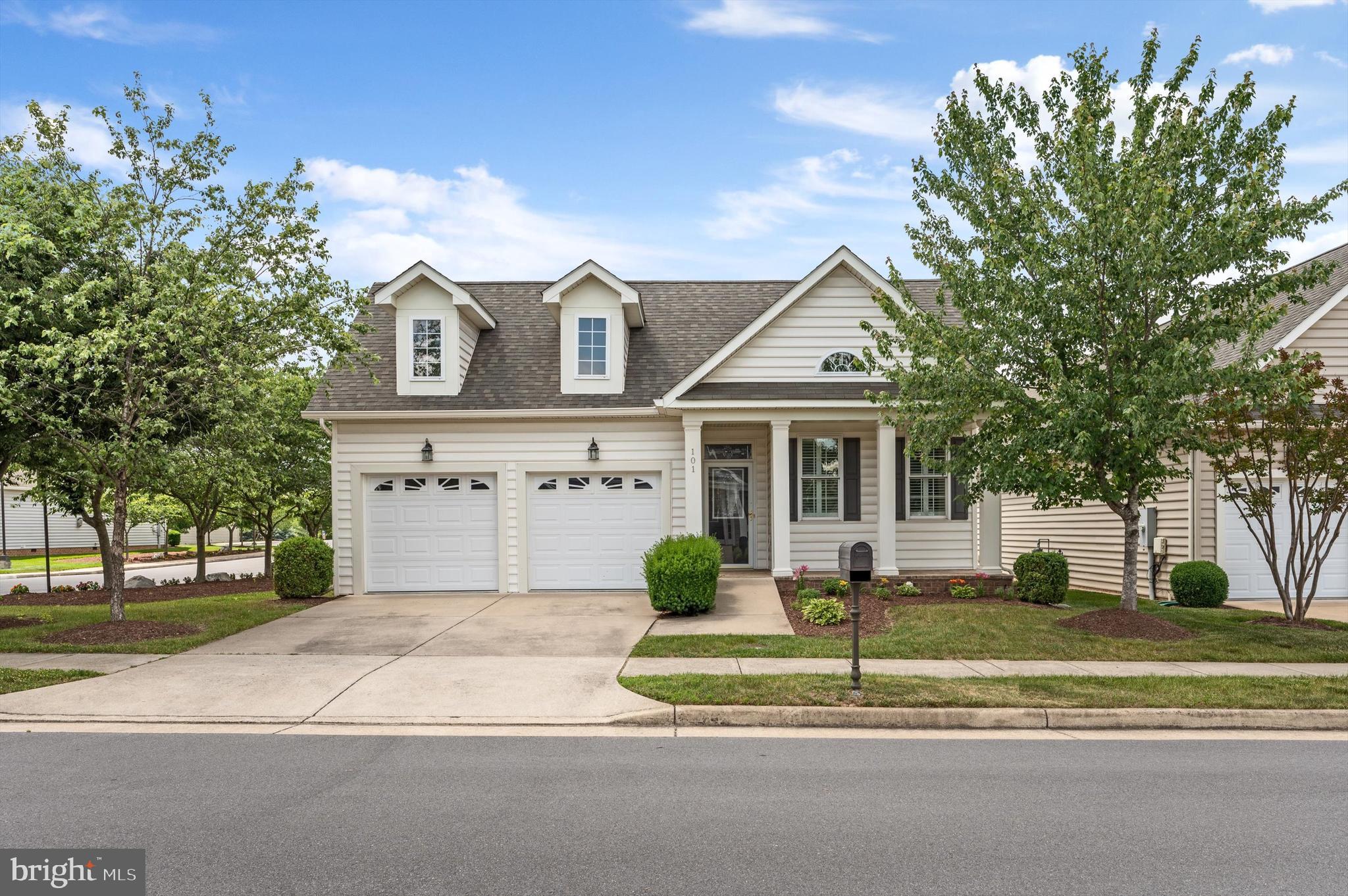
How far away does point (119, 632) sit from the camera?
10984 millimetres

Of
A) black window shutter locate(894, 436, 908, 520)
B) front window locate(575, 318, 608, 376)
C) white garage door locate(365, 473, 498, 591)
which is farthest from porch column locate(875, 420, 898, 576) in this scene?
white garage door locate(365, 473, 498, 591)

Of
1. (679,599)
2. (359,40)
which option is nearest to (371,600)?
(679,599)

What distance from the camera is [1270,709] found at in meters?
7.39

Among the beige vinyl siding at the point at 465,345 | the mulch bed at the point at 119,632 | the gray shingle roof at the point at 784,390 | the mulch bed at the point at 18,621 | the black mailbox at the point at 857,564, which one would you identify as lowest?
the mulch bed at the point at 18,621

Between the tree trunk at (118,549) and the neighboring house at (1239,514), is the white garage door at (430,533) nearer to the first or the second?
the tree trunk at (118,549)

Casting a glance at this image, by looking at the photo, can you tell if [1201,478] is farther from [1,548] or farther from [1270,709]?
[1,548]

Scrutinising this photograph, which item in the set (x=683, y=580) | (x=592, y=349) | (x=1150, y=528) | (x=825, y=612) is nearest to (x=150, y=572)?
(x=592, y=349)

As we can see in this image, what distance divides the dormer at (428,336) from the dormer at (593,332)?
1866mm

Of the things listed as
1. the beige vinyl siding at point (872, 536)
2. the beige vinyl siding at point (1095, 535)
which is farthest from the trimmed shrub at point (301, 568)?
the beige vinyl siding at point (1095, 535)

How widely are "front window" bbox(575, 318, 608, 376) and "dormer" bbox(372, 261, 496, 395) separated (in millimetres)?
2236

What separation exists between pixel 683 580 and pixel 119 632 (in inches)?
301

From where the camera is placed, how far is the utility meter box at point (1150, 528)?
52.3 feet

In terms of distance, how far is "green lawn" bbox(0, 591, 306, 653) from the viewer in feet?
33.7

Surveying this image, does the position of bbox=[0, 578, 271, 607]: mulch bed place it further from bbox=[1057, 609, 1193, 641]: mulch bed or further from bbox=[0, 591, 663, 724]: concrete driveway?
bbox=[1057, 609, 1193, 641]: mulch bed
